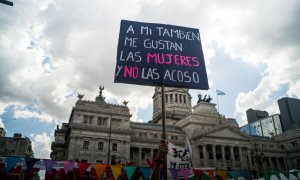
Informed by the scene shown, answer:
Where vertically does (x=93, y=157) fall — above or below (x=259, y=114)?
below

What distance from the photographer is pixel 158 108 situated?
291 ft

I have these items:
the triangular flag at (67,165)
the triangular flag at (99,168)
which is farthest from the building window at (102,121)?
the triangular flag at (99,168)

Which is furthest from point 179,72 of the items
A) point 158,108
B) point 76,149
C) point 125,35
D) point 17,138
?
point 158,108

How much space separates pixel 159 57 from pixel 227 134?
194 ft

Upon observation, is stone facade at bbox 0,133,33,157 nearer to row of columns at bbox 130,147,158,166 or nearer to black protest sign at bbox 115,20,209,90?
row of columns at bbox 130,147,158,166

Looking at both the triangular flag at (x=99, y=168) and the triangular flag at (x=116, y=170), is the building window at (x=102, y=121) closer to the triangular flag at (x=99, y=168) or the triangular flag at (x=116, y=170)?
the triangular flag at (x=99, y=168)

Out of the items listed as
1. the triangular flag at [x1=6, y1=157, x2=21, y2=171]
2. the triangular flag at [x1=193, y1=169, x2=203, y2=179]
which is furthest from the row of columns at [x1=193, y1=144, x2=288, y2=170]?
the triangular flag at [x1=6, y1=157, x2=21, y2=171]

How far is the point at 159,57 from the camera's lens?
9055 millimetres

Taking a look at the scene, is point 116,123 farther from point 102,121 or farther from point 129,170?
point 129,170

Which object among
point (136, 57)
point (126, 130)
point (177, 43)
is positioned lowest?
point (136, 57)

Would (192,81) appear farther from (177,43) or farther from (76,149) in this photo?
(76,149)

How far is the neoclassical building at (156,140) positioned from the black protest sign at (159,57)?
124 feet

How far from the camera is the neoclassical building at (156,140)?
5288 centimetres

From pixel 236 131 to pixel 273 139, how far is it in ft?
83.4
